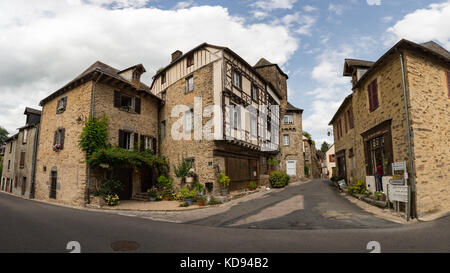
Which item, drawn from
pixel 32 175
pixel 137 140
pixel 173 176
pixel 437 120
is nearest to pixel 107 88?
pixel 137 140

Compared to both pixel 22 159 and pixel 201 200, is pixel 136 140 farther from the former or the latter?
pixel 22 159

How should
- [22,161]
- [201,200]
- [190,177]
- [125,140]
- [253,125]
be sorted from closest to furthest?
[201,200] < [190,177] < [125,140] < [253,125] < [22,161]

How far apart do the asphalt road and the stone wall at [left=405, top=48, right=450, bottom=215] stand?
105 cm

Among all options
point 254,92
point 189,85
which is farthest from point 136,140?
point 254,92

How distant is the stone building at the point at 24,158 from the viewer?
16.6m

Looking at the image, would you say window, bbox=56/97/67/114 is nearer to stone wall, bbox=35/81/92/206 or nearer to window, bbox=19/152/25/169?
stone wall, bbox=35/81/92/206

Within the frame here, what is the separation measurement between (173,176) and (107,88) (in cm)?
643

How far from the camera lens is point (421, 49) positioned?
7938 mm

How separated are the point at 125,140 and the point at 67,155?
3.07 meters

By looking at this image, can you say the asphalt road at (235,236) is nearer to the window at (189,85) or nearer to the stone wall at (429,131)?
the stone wall at (429,131)

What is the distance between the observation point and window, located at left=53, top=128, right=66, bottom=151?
13.2m

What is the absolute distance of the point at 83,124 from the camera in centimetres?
1202

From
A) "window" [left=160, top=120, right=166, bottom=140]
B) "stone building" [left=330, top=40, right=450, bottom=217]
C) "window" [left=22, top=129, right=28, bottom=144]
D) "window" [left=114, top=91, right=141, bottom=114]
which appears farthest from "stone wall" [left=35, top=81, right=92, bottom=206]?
"stone building" [left=330, top=40, right=450, bottom=217]

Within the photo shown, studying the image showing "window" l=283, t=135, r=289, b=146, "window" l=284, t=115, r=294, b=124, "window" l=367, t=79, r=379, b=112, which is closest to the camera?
"window" l=367, t=79, r=379, b=112
